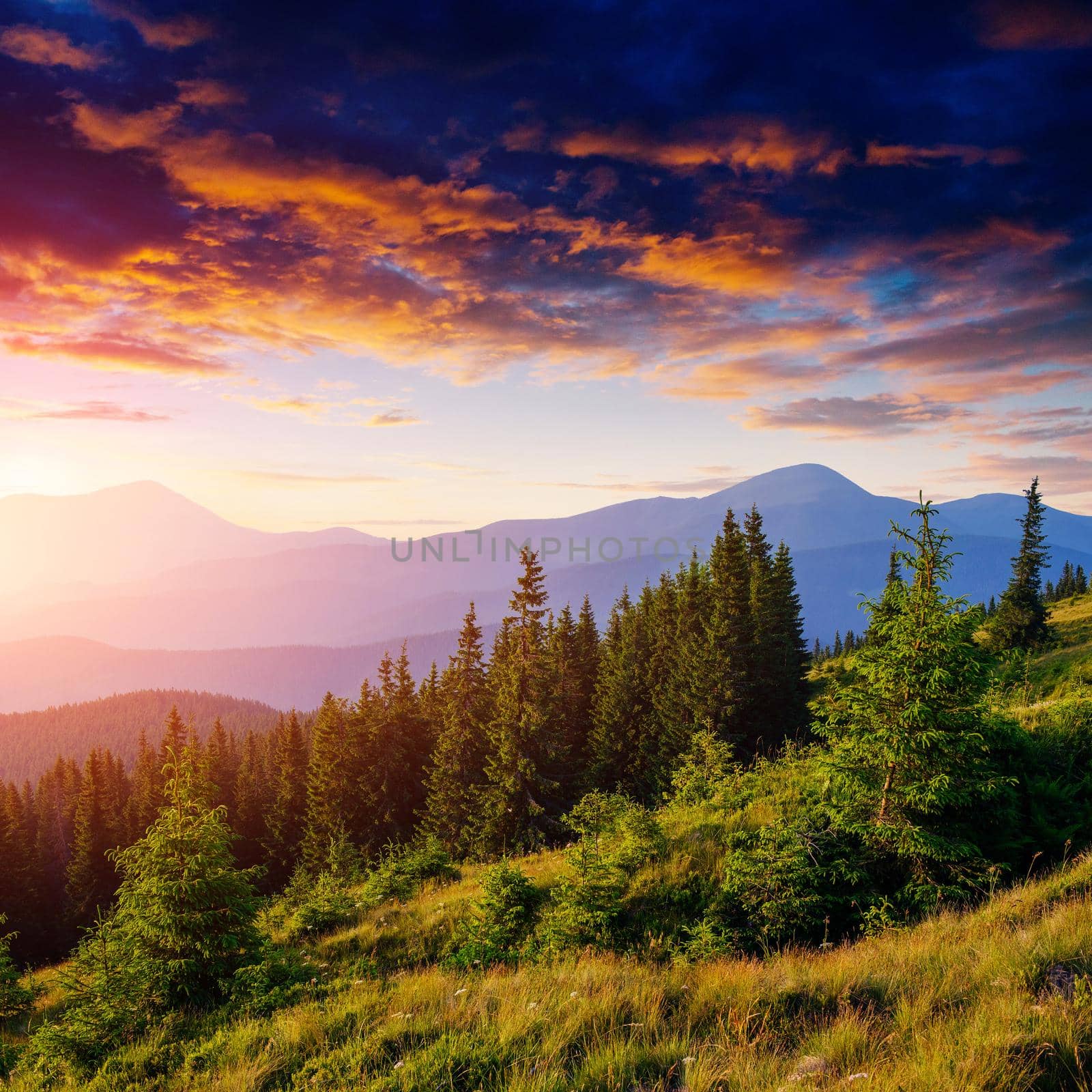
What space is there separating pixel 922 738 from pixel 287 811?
50.1m

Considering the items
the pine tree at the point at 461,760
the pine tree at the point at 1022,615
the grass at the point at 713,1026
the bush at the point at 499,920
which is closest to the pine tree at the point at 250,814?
the pine tree at the point at 461,760

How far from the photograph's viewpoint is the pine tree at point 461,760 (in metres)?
31.9

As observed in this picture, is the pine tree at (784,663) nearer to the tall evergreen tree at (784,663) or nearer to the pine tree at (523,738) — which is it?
the tall evergreen tree at (784,663)

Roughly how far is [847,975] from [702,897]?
15.4 feet

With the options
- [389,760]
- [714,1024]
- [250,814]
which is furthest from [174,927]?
[250,814]

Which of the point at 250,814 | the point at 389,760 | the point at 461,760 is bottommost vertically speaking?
the point at 250,814

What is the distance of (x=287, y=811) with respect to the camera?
46562 mm

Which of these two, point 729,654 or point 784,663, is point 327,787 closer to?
point 729,654

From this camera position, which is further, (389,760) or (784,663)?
(389,760)

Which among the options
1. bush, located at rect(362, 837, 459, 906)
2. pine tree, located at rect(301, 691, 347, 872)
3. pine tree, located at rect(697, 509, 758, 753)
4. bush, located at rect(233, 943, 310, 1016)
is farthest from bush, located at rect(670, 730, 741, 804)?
pine tree, located at rect(301, 691, 347, 872)

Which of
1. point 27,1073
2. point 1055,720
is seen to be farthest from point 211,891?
point 1055,720

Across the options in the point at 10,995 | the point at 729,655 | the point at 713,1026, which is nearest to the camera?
the point at 713,1026

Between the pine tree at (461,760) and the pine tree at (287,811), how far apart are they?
1754cm

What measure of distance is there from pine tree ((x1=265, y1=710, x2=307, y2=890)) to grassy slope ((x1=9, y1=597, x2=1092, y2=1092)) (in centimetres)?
4342
